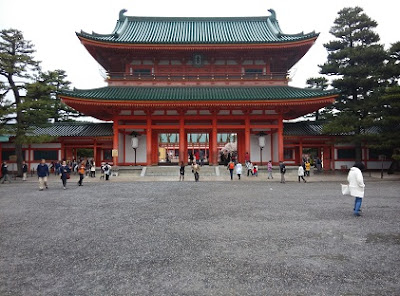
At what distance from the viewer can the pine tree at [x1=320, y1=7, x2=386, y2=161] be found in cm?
2215

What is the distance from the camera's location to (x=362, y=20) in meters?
23.4

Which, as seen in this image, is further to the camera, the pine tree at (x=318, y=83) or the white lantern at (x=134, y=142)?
the pine tree at (x=318, y=83)

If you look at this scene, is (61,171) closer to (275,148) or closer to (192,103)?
(192,103)

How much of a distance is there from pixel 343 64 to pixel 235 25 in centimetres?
1188

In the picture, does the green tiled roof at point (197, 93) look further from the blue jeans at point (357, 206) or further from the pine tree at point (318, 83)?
the blue jeans at point (357, 206)

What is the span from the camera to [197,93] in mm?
22344

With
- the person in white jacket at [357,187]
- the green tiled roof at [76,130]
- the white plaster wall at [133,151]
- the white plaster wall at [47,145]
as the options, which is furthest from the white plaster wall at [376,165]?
the white plaster wall at [47,145]

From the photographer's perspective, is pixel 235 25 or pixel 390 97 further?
pixel 235 25

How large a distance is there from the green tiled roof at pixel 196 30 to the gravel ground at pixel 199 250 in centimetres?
1902

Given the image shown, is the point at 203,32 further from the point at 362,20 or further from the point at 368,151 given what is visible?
the point at 368,151

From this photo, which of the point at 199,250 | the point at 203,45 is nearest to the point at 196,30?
the point at 203,45

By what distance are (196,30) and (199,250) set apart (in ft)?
87.1

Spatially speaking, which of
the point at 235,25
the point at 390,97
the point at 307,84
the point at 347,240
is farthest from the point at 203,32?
the point at 347,240

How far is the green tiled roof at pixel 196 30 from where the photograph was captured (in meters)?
24.8
